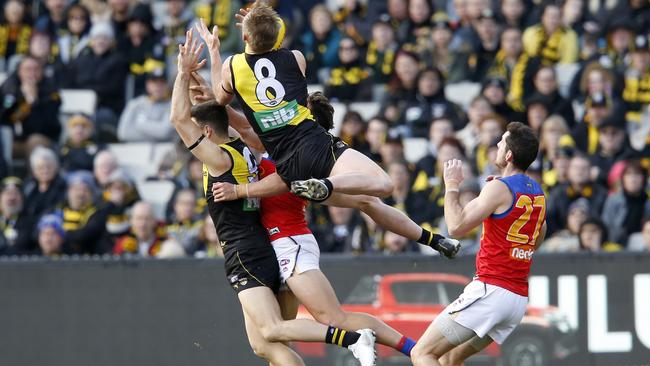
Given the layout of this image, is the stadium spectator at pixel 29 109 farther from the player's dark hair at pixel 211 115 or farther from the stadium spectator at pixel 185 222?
the player's dark hair at pixel 211 115

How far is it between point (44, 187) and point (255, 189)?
6.47 m

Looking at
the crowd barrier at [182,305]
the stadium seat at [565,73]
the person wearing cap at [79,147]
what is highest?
the stadium seat at [565,73]

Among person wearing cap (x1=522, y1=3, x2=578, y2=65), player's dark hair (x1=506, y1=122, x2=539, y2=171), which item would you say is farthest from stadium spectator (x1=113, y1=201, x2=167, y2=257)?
player's dark hair (x1=506, y1=122, x2=539, y2=171)

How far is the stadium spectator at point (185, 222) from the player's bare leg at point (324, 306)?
4702mm

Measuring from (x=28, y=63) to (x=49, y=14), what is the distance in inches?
70.0

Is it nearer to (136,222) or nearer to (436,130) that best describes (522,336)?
(436,130)

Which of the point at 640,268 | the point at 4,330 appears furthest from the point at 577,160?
A: the point at 4,330

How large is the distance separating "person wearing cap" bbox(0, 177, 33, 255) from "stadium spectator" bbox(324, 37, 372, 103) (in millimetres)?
3943

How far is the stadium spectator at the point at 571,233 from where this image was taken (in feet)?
42.8

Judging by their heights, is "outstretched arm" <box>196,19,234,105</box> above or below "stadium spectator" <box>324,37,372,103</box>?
above

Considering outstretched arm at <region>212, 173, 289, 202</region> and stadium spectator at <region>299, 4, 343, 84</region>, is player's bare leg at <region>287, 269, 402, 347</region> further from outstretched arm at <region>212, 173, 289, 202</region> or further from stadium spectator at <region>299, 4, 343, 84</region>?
stadium spectator at <region>299, 4, 343, 84</region>

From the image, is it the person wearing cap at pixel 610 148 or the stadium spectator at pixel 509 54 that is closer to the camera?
the person wearing cap at pixel 610 148

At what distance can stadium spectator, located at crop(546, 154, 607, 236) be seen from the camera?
44.0 feet

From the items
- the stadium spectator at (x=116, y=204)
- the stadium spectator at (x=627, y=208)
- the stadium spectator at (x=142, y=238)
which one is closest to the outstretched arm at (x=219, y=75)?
the stadium spectator at (x=142, y=238)
